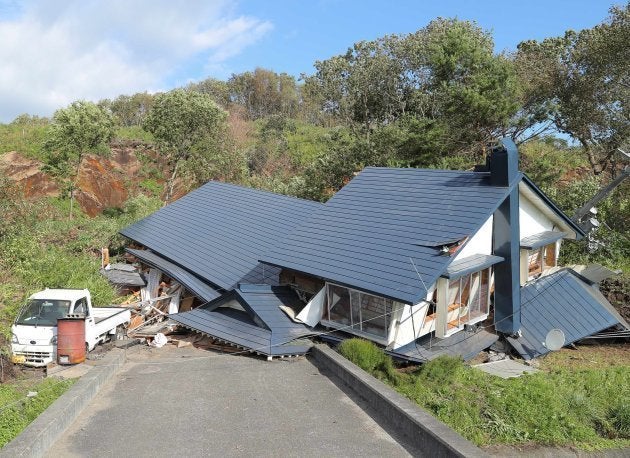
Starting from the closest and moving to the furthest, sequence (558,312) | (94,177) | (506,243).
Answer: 1. (506,243)
2. (558,312)
3. (94,177)

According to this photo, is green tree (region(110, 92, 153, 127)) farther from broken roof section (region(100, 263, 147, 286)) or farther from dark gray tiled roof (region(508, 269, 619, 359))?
dark gray tiled roof (region(508, 269, 619, 359))

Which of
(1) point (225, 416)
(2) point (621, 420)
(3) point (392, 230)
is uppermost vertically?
(3) point (392, 230)

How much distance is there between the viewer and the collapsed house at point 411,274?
38.9ft

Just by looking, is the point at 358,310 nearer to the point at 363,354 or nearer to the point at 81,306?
the point at 363,354

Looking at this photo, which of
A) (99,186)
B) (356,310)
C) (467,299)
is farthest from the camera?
(99,186)

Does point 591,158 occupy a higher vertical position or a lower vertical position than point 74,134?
lower

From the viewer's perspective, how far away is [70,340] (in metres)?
12.0

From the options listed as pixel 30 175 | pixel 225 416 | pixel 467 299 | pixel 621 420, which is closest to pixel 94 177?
pixel 30 175

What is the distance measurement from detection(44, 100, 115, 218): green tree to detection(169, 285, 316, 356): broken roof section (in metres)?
18.6

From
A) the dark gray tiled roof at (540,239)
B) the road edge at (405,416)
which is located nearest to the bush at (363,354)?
the road edge at (405,416)

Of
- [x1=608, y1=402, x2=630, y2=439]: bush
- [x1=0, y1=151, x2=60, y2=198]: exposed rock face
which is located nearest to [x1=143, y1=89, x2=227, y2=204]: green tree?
A: [x1=0, y1=151, x2=60, y2=198]: exposed rock face

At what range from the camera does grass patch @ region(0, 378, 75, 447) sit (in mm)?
8273

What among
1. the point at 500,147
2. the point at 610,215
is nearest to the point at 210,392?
the point at 500,147

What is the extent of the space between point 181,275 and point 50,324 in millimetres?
4740
